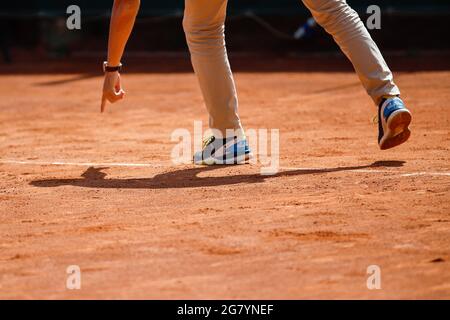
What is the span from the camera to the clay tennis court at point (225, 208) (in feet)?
11.3

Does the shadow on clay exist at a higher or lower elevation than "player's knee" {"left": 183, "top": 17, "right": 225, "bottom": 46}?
lower

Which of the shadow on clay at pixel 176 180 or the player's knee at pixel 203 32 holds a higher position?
the player's knee at pixel 203 32

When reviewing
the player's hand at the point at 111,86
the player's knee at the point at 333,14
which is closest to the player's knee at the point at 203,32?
the player's hand at the point at 111,86

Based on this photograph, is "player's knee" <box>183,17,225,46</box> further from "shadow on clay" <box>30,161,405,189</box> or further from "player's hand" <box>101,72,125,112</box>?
"shadow on clay" <box>30,161,405,189</box>

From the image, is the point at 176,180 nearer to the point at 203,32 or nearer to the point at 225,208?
the point at 225,208

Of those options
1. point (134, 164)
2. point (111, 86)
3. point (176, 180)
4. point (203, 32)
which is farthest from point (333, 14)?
point (134, 164)

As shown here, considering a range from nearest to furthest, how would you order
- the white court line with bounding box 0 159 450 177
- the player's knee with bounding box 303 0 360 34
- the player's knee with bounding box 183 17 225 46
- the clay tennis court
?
the clay tennis court < the white court line with bounding box 0 159 450 177 < the player's knee with bounding box 303 0 360 34 < the player's knee with bounding box 183 17 225 46

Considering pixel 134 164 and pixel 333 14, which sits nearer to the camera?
pixel 333 14

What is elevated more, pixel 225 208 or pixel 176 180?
pixel 176 180

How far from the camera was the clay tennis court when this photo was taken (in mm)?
3459

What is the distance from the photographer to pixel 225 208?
4523 millimetres

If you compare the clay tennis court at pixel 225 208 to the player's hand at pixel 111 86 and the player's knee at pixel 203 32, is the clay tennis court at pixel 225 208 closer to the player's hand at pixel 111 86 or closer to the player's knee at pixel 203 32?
the player's hand at pixel 111 86

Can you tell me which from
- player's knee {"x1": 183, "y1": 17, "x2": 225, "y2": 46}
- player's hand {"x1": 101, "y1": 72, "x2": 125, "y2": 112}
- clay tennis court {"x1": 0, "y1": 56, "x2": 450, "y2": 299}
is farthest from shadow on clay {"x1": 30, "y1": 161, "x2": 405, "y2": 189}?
player's knee {"x1": 183, "y1": 17, "x2": 225, "y2": 46}
